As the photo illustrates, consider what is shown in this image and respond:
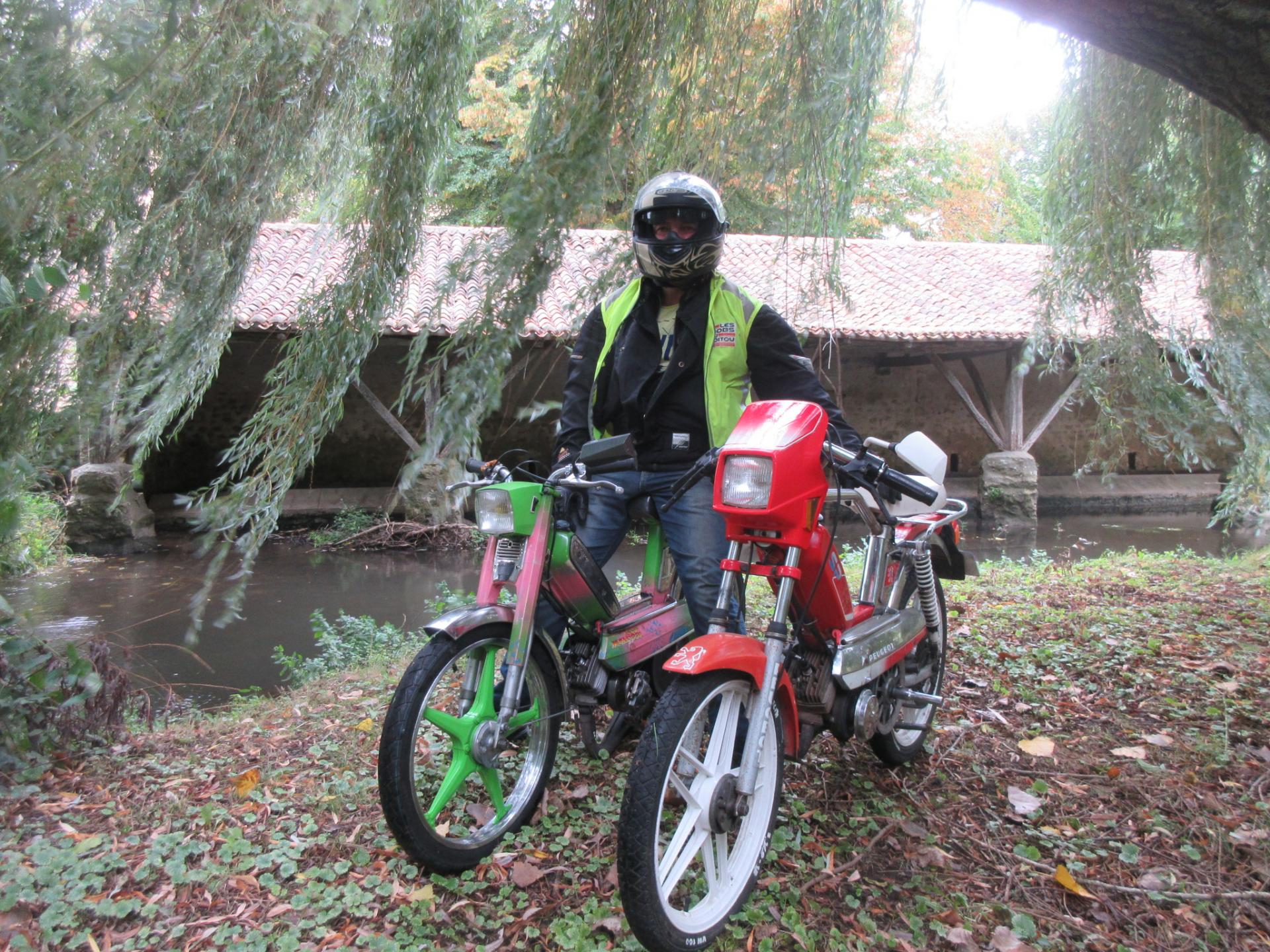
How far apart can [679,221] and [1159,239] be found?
346cm

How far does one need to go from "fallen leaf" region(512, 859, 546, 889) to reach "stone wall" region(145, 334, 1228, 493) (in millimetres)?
A: 8779

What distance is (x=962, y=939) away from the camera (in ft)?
6.80

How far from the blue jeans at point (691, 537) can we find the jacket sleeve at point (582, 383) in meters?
0.19

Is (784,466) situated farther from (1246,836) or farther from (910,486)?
(1246,836)

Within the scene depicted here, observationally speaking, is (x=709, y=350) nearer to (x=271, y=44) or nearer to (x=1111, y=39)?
(x=1111, y=39)

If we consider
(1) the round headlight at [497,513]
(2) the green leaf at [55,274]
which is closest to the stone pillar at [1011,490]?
(1) the round headlight at [497,513]

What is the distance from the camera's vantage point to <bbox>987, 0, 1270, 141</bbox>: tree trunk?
82.9 inches

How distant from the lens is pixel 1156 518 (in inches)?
559

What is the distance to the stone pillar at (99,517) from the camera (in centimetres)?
1084

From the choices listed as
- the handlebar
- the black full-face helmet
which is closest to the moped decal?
the handlebar

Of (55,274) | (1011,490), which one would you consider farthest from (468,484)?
(1011,490)

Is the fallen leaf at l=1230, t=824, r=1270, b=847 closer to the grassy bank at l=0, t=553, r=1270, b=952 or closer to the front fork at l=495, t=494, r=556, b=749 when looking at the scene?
the grassy bank at l=0, t=553, r=1270, b=952

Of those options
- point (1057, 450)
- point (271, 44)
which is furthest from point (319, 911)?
point (1057, 450)

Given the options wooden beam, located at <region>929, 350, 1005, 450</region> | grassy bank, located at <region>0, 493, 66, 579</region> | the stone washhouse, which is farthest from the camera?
wooden beam, located at <region>929, 350, 1005, 450</region>
